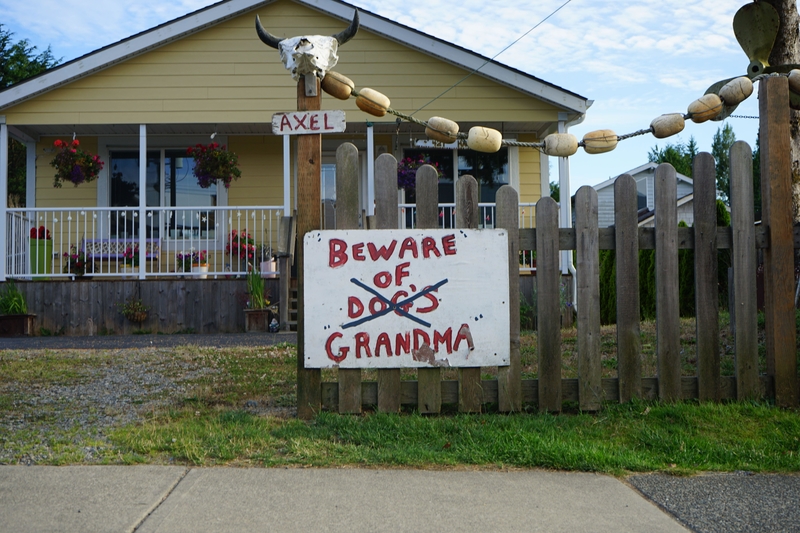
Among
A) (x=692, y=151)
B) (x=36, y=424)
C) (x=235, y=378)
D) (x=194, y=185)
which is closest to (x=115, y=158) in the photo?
(x=194, y=185)

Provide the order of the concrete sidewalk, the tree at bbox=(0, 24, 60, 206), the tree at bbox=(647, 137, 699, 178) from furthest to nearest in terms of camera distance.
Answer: the tree at bbox=(647, 137, 699, 178)
the tree at bbox=(0, 24, 60, 206)
the concrete sidewalk

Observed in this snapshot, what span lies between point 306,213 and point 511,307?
1516mm

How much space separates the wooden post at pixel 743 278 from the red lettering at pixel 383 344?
2356mm

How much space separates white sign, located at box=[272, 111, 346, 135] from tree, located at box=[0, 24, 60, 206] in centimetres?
2548

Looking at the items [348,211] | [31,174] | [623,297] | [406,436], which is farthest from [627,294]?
[31,174]

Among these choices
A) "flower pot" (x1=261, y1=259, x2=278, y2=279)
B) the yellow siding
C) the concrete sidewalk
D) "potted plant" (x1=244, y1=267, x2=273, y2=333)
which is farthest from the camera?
the yellow siding

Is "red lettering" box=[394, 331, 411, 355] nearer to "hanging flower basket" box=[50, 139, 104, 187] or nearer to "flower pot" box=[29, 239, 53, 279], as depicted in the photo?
"hanging flower basket" box=[50, 139, 104, 187]

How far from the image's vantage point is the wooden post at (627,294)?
16.2 ft

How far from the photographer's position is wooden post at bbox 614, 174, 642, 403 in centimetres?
493

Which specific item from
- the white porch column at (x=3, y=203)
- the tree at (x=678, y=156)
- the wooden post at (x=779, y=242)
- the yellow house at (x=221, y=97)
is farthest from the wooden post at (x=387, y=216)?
the tree at (x=678, y=156)

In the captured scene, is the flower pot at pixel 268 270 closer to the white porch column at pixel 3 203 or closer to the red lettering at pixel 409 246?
the white porch column at pixel 3 203

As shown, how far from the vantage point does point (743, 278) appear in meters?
5.03

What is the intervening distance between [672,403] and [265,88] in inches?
395

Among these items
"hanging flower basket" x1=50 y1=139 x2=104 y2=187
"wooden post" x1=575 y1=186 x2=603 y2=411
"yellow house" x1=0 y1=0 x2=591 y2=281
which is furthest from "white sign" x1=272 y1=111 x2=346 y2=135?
"hanging flower basket" x1=50 y1=139 x2=104 y2=187
